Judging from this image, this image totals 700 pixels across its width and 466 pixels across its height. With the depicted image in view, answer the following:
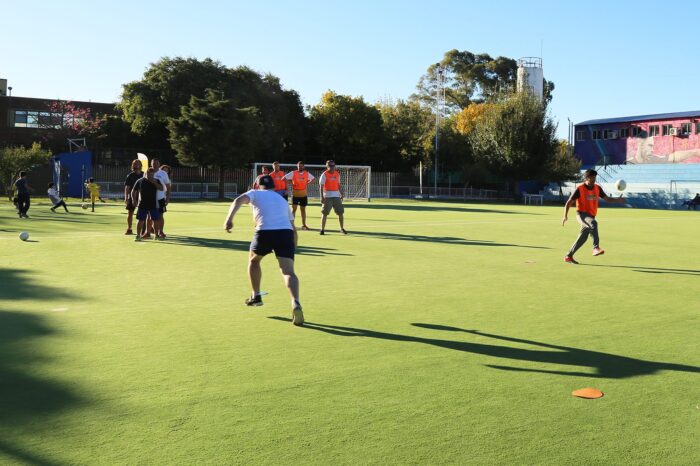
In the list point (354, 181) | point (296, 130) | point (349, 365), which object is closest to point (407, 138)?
point (296, 130)

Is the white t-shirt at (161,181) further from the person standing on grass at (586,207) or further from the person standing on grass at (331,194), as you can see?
the person standing on grass at (586,207)

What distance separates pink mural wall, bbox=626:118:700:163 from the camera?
6247 centimetres

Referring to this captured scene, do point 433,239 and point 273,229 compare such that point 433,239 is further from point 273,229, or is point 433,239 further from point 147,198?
point 273,229

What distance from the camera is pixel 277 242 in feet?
26.0

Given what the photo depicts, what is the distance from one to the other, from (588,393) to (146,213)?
43.4 feet

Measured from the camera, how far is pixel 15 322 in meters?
7.68

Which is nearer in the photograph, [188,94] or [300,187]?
[300,187]

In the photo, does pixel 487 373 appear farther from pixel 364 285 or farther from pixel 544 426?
pixel 364 285

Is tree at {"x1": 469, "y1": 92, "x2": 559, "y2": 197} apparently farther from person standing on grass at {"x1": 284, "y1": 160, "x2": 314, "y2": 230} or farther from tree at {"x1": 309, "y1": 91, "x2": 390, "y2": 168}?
person standing on grass at {"x1": 284, "y1": 160, "x2": 314, "y2": 230}

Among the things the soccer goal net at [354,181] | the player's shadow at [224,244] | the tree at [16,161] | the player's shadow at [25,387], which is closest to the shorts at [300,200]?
the player's shadow at [224,244]

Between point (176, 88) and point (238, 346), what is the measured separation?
170 feet

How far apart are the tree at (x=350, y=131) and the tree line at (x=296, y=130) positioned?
9 cm

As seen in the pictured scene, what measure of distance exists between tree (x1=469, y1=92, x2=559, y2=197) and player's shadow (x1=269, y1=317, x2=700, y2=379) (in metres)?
52.7

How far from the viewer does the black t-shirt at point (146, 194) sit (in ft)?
53.7
